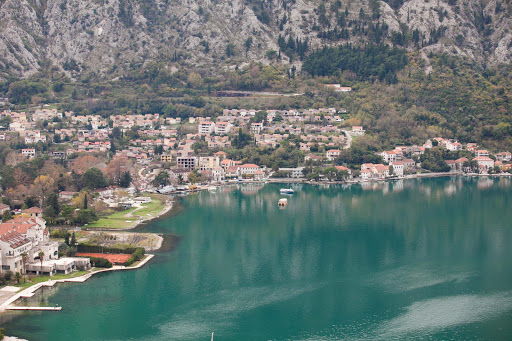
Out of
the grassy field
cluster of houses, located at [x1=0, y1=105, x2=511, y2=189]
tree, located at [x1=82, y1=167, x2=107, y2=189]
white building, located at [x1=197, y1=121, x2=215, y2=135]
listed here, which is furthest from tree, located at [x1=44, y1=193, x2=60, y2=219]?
white building, located at [x1=197, y1=121, x2=215, y2=135]

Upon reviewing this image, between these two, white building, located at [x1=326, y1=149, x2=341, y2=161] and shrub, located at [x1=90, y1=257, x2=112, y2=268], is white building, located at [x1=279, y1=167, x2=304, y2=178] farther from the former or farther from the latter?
shrub, located at [x1=90, y1=257, x2=112, y2=268]

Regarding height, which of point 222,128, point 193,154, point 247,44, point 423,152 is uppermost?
point 247,44

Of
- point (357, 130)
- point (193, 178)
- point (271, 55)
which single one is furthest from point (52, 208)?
point (271, 55)

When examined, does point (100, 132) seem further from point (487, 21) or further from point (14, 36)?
point (487, 21)

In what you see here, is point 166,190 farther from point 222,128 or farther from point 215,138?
point 222,128

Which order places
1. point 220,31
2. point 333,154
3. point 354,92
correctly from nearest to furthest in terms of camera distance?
point 333,154, point 354,92, point 220,31

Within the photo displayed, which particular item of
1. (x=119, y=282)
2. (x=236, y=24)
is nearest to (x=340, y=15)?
(x=236, y=24)
